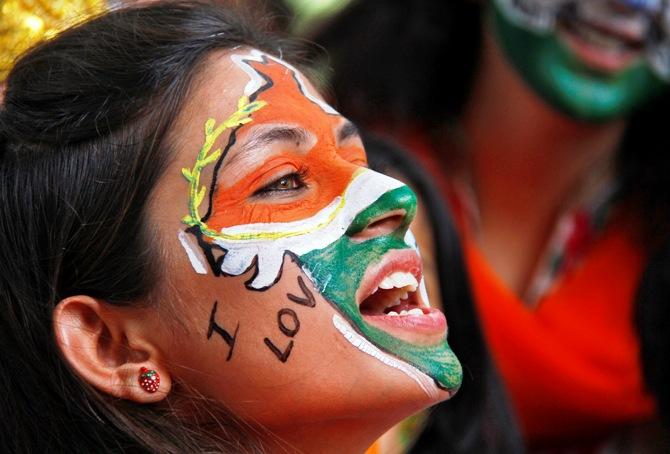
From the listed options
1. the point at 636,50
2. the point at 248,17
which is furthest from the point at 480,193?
Answer: the point at 248,17

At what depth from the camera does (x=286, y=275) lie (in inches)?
62.4

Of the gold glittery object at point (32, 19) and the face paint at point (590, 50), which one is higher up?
the gold glittery object at point (32, 19)

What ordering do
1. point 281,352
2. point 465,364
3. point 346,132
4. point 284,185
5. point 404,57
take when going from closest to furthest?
point 281,352 → point 284,185 → point 346,132 → point 465,364 → point 404,57

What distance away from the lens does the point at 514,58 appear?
317cm

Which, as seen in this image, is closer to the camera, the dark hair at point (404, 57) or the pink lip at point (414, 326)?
the pink lip at point (414, 326)

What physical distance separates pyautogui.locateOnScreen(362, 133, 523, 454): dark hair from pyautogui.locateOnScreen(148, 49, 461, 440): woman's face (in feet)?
2.79

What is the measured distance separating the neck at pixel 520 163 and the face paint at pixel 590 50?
0.34 feet

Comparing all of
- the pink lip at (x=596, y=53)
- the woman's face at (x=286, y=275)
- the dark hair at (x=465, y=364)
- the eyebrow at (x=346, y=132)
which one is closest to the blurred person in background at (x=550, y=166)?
the pink lip at (x=596, y=53)

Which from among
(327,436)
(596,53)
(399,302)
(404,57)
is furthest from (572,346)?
(327,436)

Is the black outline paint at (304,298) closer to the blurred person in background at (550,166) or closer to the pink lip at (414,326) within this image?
the pink lip at (414,326)

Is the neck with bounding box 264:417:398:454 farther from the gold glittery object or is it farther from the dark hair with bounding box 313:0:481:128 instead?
the dark hair with bounding box 313:0:481:128

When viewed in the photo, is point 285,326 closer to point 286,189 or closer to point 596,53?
point 286,189

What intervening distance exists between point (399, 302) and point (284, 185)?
0.80ft

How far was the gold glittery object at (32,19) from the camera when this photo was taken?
1.82 m
